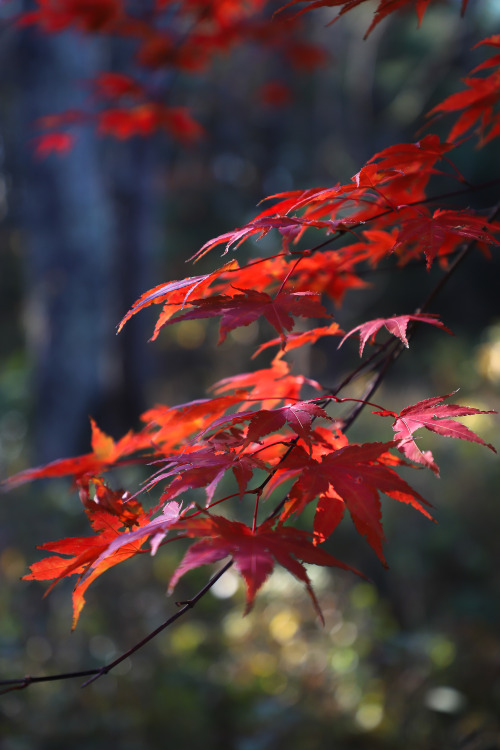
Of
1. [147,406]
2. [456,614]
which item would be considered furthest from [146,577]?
[147,406]

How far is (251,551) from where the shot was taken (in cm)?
68

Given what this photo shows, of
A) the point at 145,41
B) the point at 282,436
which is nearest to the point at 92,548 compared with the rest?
the point at 282,436

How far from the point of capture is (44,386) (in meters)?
Result: 4.46

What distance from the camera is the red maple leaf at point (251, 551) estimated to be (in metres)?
0.64

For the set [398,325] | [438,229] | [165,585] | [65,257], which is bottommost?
[165,585]

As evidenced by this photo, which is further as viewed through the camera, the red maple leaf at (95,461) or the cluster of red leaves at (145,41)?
the cluster of red leaves at (145,41)

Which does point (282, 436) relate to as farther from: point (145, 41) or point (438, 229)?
point (145, 41)

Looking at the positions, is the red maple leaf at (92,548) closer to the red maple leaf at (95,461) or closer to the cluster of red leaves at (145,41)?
the red maple leaf at (95,461)

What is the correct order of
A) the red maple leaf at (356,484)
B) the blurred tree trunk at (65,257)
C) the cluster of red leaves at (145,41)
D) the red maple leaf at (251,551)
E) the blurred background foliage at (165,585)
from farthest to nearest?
the blurred tree trunk at (65,257) → the cluster of red leaves at (145,41) → the blurred background foliage at (165,585) → the red maple leaf at (356,484) → the red maple leaf at (251,551)

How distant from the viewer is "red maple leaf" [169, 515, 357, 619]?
0.64 metres

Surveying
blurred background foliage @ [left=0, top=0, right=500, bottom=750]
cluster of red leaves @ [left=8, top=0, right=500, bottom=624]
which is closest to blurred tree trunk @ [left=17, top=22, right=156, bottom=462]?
blurred background foliage @ [left=0, top=0, right=500, bottom=750]

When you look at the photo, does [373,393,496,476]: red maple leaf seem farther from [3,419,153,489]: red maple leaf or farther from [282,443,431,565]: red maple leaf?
[3,419,153,489]: red maple leaf

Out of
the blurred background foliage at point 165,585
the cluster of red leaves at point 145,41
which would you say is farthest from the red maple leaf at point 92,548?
the cluster of red leaves at point 145,41

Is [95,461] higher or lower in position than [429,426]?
lower
